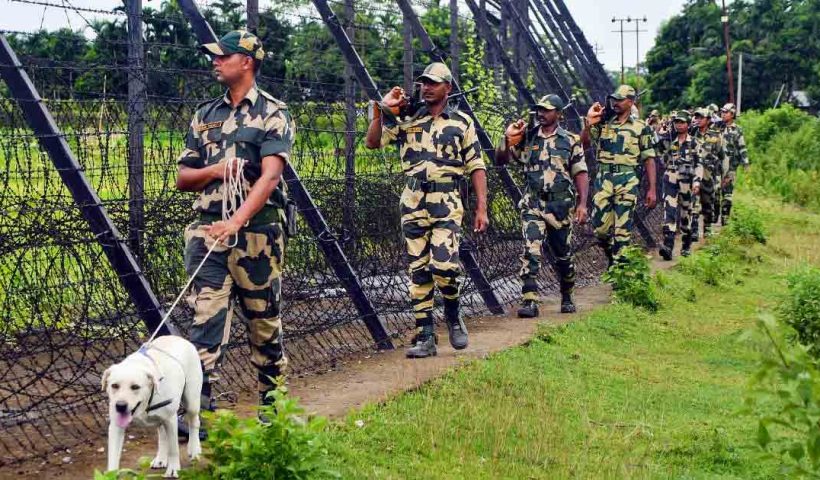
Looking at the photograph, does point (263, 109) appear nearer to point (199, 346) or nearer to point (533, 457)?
point (199, 346)

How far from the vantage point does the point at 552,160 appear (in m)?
10.3

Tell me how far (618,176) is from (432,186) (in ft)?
14.3

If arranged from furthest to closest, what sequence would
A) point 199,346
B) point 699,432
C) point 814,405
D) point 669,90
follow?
point 669,90, point 699,432, point 199,346, point 814,405

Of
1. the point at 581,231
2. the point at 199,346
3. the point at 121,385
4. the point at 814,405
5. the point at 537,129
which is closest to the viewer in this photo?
the point at 814,405

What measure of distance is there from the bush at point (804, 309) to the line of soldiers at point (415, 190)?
1.80m

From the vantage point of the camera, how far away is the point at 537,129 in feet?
34.2

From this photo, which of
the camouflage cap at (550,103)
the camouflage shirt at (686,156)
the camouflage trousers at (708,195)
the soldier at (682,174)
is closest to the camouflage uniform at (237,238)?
the camouflage cap at (550,103)

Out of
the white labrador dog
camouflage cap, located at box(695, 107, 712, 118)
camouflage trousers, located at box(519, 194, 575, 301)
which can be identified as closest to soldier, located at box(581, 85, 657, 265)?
camouflage trousers, located at box(519, 194, 575, 301)

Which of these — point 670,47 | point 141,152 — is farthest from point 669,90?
point 141,152

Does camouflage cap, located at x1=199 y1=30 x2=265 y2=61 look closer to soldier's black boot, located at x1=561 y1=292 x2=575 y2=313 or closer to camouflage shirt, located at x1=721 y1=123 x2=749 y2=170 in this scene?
soldier's black boot, located at x1=561 y1=292 x2=575 y2=313

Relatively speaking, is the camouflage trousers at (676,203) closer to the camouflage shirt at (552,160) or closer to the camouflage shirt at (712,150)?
the camouflage shirt at (712,150)

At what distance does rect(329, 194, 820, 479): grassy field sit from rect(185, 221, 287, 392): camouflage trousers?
660 mm

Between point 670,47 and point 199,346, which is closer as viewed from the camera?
point 199,346

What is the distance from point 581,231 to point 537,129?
3322 millimetres
